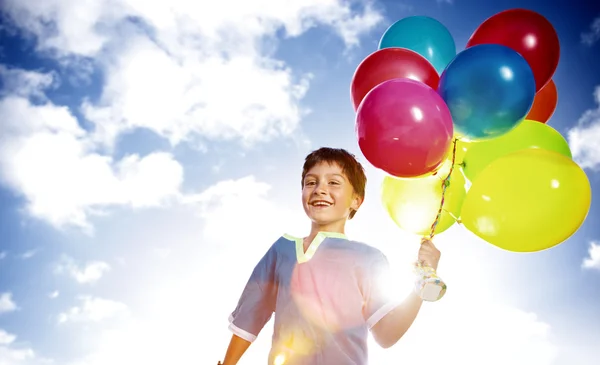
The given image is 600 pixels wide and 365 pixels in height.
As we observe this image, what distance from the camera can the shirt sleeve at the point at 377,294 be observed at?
6.41ft

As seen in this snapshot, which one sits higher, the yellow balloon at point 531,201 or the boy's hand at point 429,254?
the yellow balloon at point 531,201

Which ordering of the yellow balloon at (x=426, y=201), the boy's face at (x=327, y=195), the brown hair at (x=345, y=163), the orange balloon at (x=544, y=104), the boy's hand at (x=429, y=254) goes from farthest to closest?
the orange balloon at (x=544, y=104) → the yellow balloon at (x=426, y=201) → the brown hair at (x=345, y=163) → the boy's face at (x=327, y=195) → the boy's hand at (x=429, y=254)

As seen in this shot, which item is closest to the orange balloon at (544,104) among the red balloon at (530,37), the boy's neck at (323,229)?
the red balloon at (530,37)

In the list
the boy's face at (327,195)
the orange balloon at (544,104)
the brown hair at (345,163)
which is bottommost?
the boy's face at (327,195)

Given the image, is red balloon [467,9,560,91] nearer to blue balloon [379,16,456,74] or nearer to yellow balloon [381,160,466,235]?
blue balloon [379,16,456,74]

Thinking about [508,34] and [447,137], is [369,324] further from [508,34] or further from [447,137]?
[508,34]

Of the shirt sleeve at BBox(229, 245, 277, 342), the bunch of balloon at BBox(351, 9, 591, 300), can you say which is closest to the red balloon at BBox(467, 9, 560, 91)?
the bunch of balloon at BBox(351, 9, 591, 300)

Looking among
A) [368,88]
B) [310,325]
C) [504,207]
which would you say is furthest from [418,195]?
[310,325]

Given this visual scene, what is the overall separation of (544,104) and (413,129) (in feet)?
4.95

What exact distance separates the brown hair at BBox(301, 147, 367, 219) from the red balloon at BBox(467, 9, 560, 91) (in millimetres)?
1191

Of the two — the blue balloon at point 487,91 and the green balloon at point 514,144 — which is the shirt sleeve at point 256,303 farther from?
the green balloon at point 514,144

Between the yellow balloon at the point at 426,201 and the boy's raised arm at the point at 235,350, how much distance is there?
1.21 metres

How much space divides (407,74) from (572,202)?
108cm

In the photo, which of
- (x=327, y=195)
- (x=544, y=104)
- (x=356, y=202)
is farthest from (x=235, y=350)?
(x=544, y=104)
